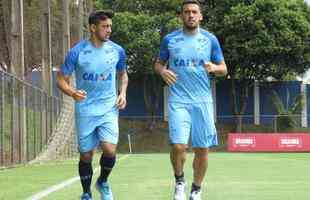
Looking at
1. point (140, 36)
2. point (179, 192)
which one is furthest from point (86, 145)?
point (140, 36)

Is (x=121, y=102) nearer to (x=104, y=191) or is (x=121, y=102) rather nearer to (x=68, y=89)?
(x=68, y=89)

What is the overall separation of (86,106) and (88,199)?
3.44 feet

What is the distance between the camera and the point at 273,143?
4600 centimetres

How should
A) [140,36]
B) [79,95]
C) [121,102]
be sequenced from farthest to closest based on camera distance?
[140,36], [121,102], [79,95]

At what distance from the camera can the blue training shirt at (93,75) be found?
375 inches

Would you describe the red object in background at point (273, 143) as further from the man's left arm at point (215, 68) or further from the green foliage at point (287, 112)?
the man's left arm at point (215, 68)

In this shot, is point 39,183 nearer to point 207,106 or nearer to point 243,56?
point 207,106

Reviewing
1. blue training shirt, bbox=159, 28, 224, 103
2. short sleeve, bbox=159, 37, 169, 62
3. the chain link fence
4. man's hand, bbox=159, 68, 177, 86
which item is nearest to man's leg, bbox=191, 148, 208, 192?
blue training shirt, bbox=159, 28, 224, 103

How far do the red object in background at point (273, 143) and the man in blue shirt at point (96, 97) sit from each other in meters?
36.4

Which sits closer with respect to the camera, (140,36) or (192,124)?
(192,124)

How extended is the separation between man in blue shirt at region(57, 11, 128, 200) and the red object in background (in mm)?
36367

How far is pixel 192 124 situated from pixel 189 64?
70 cm

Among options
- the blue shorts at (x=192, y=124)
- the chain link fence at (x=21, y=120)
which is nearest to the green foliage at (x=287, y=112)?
the chain link fence at (x=21, y=120)

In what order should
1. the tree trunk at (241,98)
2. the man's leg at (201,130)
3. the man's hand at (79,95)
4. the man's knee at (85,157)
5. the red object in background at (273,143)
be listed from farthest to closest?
the tree trunk at (241,98)
the red object in background at (273,143)
the man's leg at (201,130)
the man's knee at (85,157)
the man's hand at (79,95)
